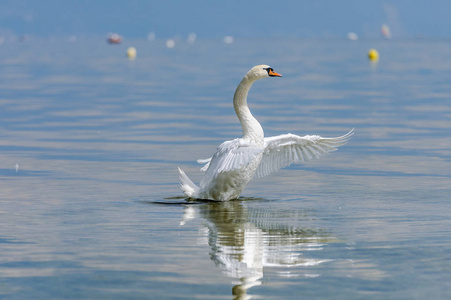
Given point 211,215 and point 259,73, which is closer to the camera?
point 211,215

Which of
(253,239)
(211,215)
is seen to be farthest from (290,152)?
(253,239)

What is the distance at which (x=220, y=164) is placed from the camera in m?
13.3

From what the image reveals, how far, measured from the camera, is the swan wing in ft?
42.9

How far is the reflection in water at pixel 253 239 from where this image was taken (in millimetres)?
9391

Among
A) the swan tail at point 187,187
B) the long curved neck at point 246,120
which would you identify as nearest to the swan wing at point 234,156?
the long curved neck at point 246,120

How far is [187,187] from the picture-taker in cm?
1381

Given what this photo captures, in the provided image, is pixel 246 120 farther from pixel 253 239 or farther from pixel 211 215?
pixel 253 239

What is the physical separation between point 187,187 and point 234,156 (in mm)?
987

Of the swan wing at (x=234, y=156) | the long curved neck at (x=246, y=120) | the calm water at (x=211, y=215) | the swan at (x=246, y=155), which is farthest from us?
the long curved neck at (x=246, y=120)

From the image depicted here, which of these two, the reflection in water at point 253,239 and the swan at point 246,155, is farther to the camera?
the swan at point 246,155

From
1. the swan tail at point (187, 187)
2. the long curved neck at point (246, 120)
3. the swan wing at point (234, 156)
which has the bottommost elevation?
the swan tail at point (187, 187)

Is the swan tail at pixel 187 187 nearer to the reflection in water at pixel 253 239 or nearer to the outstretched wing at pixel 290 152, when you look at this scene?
the reflection in water at pixel 253 239

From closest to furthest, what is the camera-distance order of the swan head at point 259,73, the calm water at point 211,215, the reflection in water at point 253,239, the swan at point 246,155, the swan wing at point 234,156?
1. the calm water at point 211,215
2. the reflection in water at point 253,239
3. the swan wing at point 234,156
4. the swan at point 246,155
5. the swan head at point 259,73

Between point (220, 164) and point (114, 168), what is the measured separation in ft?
14.3
